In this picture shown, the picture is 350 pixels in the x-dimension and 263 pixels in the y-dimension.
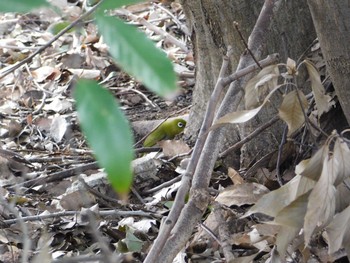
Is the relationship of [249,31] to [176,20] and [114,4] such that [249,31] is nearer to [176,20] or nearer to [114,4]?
[114,4]

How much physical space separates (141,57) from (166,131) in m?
2.21

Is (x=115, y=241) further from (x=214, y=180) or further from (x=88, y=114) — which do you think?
(x=88, y=114)

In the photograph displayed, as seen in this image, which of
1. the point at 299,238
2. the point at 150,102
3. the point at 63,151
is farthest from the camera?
the point at 150,102

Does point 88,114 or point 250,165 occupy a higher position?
point 88,114

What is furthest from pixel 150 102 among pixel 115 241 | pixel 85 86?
pixel 85 86

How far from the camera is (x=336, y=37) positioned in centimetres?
181

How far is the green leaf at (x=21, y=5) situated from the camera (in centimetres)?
69

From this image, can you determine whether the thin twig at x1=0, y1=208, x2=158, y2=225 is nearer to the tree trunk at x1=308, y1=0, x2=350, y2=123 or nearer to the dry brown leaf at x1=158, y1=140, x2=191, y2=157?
the dry brown leaf at x1=158, y1=140, x2=191, y2=157

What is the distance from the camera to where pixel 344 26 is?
179cm

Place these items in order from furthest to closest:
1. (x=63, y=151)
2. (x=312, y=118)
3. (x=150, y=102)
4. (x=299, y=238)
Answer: (x=150, y=102), (x=63, y=151), (x=312, y=118), (x=299, y=238)

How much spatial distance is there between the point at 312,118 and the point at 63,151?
1200 mm

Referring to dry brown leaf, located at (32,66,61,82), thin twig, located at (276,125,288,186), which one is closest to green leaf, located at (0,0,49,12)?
thin twig, located at (276,125,288,186)

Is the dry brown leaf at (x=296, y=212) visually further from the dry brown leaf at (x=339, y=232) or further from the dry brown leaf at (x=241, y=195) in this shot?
the dry brown leaf at (x=241, y=195)

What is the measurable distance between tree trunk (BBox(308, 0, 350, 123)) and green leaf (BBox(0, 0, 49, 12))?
1.19 m
